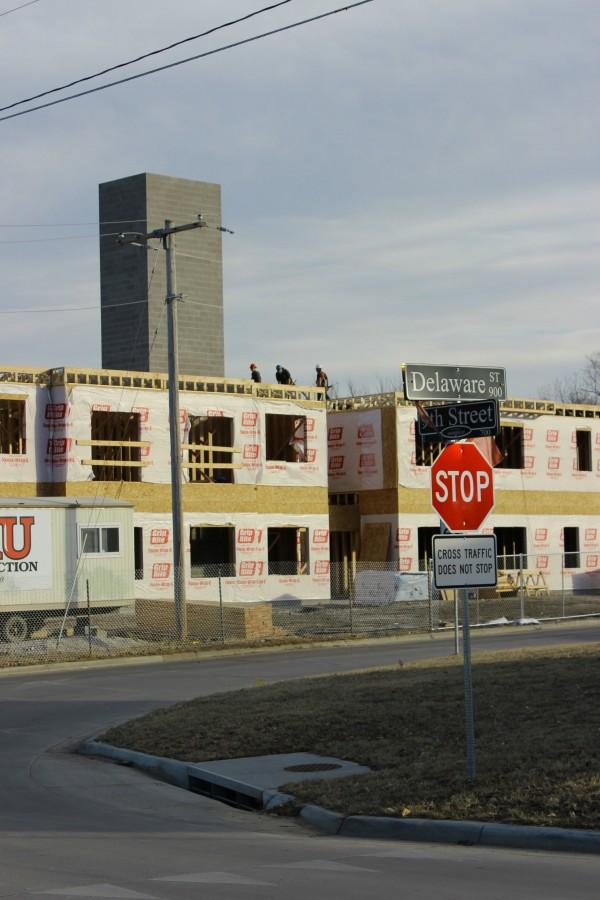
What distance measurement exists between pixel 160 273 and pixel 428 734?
55.8 metres

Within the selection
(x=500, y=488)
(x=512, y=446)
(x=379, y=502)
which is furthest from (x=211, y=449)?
(x=512, y=446)

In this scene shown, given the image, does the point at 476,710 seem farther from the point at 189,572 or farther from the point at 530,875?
the point at 189,572

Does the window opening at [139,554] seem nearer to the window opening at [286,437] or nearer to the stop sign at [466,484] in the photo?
the window opening at [286,437]

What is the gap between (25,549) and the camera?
34062 mm

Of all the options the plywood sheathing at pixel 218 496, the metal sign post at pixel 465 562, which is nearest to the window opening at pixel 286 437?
the plywood sheathing at pixel 218 496

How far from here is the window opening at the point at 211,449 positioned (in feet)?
147

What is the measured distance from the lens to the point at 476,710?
15.7m

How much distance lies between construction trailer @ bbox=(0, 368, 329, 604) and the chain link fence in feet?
1.87

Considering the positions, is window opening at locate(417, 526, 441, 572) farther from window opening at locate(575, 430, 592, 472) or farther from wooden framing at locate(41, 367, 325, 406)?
window opening at locate(575, 430, 592, 472)

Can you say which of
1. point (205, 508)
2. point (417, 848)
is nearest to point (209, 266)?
point (205, 508)

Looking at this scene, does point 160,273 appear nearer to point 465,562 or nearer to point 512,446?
point 512,446

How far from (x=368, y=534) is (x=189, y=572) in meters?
9.27

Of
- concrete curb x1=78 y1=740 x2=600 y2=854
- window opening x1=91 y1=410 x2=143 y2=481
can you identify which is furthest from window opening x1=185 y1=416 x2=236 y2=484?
concrete curb x1=78 y1=740 x2=600 y2=854

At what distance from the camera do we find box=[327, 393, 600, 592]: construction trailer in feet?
164
